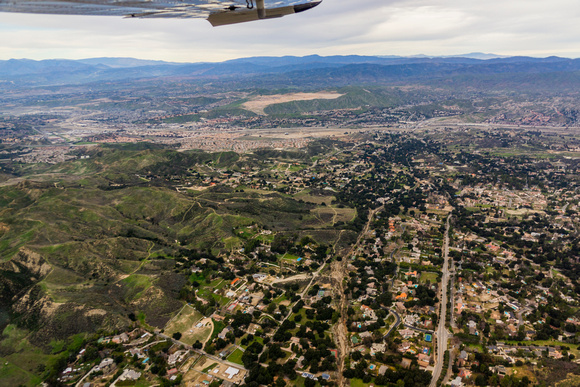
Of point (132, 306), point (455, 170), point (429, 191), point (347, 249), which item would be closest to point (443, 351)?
point (347, 249)

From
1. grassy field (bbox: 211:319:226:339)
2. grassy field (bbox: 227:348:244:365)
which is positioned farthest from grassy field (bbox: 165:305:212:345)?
grassy field (bbox: 227:348:244:365)

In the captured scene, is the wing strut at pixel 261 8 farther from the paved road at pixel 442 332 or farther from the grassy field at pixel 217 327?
the grassy field at pixel 217 327

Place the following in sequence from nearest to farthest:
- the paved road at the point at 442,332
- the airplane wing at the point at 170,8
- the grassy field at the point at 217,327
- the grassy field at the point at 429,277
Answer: the airplane wing at the point at 170,8 < the paved road at the point at 442,332 < the grassy field at the point at 217,327 < the grassy field at the point at 429,277

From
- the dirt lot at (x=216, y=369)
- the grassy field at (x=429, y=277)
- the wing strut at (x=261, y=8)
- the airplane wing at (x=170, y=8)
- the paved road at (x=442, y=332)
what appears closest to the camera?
the airplane wing at (x=170, y=8)

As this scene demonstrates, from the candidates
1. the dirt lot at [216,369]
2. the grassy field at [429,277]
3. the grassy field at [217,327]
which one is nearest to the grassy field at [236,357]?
the dirt lot at [216,369]

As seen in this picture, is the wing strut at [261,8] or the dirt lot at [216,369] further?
the dirt lot at [216,369]

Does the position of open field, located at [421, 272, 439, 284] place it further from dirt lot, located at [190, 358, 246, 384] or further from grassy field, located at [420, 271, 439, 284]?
dirt lot, located at [190, 358, 246, 384]

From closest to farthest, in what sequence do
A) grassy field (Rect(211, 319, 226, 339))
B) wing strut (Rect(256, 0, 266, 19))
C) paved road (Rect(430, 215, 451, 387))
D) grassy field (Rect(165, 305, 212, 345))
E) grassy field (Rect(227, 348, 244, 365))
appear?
wing strut (Rect(256, 0, 266, 19)) < paved road (Rect(430, 215, 451, 387)) < grassy field (Rect(227, 348, 244, 365)) < grassy field (Rect(165, 305, 212, 345)) < grassy field (Rect(211, 319, 226, 339))
